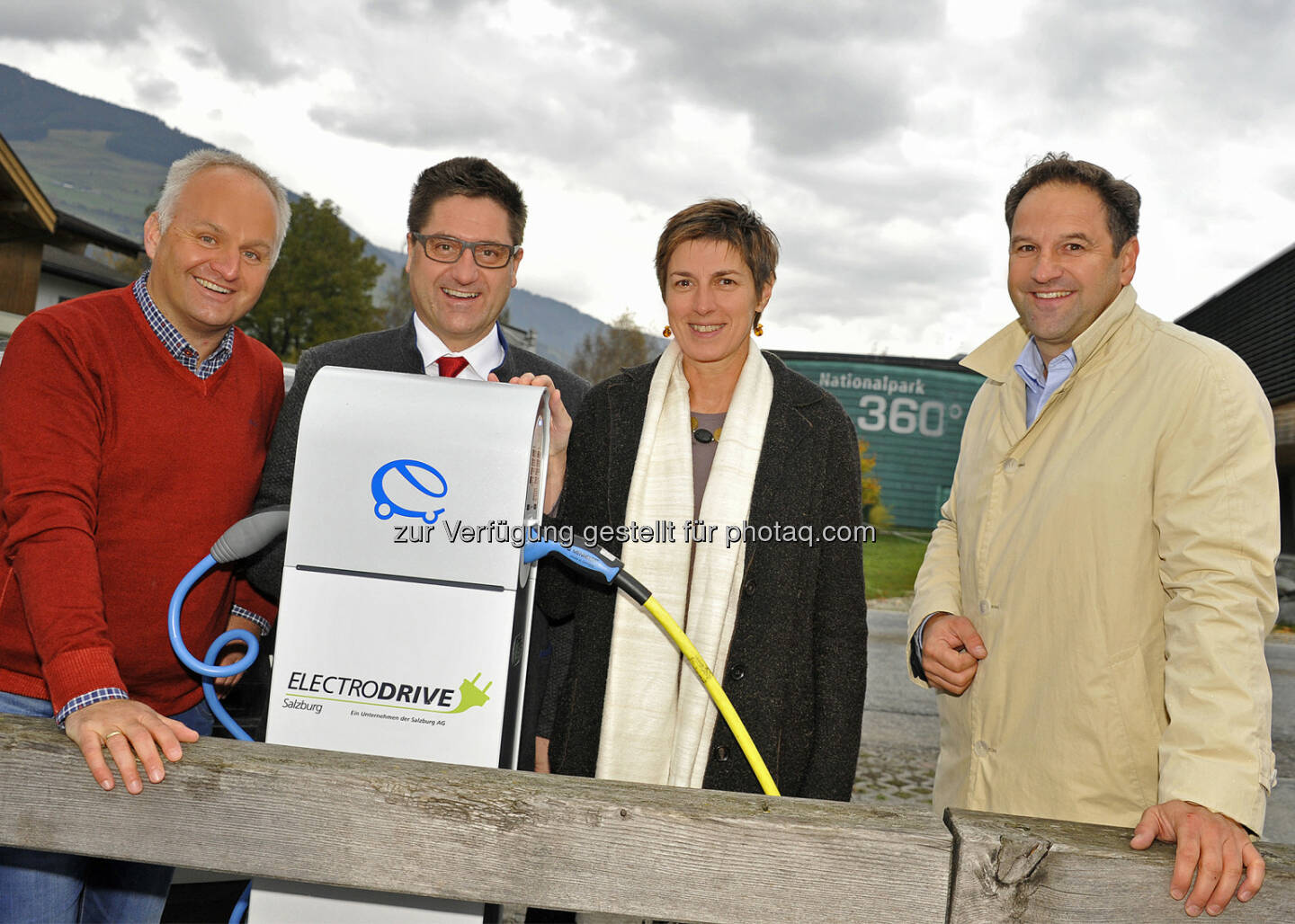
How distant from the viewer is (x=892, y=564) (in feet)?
64.1

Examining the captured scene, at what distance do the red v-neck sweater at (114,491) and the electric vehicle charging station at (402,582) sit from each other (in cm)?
36

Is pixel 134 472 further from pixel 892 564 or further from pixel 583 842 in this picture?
pixel 892 564

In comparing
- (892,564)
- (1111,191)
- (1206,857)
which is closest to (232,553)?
(1206,857)

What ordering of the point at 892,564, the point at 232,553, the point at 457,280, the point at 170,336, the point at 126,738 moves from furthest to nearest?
1. the point at 892,564
2. the point at 457,280
3. the point at 170,336
4. the point at 232,553
5. the point at 126,738

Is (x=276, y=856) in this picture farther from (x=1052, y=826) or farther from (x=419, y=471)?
(x=1052, y=826)

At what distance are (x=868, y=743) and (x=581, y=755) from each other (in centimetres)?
513

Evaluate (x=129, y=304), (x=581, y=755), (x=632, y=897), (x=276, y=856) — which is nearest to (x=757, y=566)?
(x=581, y=755)

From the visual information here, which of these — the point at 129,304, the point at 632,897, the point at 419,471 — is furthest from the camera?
the point at 129,304

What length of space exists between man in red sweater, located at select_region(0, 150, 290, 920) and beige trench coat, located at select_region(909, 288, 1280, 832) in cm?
177

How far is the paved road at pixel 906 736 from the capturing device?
5805 mm

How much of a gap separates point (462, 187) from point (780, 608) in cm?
140

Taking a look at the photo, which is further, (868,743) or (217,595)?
(868,743)

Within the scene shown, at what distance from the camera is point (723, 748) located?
2.35 meters

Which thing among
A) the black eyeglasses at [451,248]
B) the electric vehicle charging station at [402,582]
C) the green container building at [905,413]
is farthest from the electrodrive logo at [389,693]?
the green container building at [905,413]
